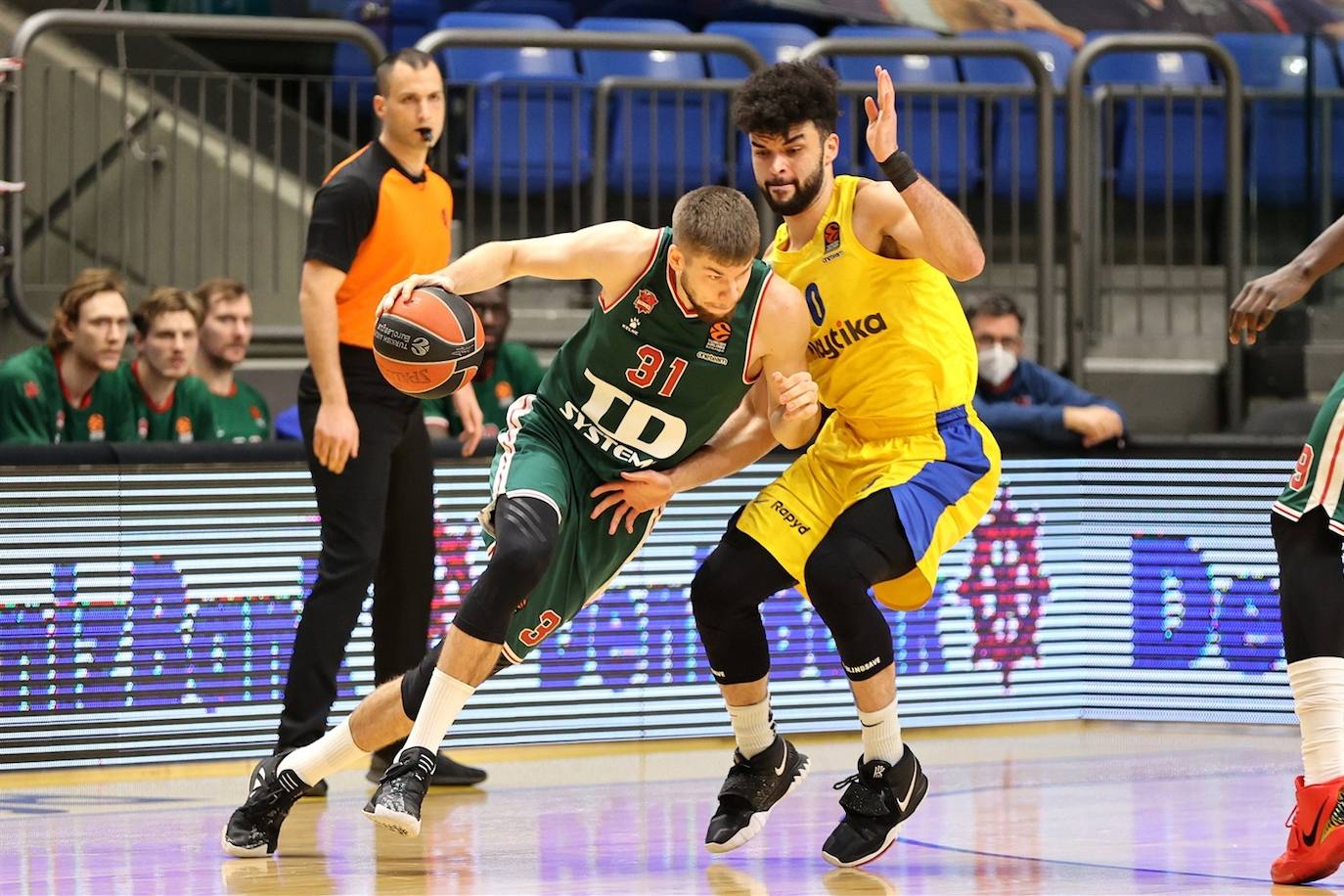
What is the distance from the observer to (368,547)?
229 inches

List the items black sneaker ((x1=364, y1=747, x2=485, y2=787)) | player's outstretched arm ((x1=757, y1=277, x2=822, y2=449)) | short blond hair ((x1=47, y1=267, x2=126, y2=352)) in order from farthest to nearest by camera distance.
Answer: short blond hair ((x1=47, y1=267, x2=126, y2=352))
black sneaker ((x1=364, y1=747, x2=485, y2=787))
player's outstretched arm ((x1=757, y1=277, x2=822, y2=449))

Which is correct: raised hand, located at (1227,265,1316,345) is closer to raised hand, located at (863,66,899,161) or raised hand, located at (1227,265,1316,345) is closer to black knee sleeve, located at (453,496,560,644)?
raised hand, located at (863,66,899,161)

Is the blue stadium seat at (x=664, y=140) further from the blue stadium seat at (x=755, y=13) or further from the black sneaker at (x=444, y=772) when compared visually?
the black sneaker at (x=444, y=772)

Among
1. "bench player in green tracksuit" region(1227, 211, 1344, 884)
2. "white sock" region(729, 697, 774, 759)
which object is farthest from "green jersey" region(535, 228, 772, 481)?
"bench player in green tracksuit" region(1227, 211, 1344, 884)

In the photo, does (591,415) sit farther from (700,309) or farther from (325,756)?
(325,756)

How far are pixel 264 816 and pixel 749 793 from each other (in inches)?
51.0

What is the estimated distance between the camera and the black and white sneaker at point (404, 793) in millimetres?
4449

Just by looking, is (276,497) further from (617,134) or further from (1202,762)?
(1202,762)

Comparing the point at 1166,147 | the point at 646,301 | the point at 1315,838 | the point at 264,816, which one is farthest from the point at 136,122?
the point at 1315,838

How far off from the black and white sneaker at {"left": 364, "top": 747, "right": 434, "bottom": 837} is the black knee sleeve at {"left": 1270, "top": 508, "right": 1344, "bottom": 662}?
2142mm

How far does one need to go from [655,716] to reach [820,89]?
2.88m

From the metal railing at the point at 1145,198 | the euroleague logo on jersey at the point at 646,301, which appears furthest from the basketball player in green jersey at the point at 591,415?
the metal railing at the point at 1145,198

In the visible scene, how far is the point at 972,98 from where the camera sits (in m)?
9.05

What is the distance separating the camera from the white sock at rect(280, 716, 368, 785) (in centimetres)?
490
